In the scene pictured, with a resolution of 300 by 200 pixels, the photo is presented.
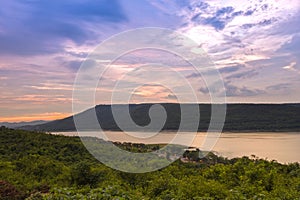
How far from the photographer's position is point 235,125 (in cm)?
6594

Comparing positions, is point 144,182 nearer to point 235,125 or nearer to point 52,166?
point 52,166

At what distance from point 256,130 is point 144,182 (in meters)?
57.8

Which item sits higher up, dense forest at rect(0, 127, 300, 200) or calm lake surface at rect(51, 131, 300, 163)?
dense forest at rect(0, 127, 300, 200)

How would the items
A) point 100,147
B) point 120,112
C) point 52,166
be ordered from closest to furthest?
point 120,112 → point 52,166 → point 100,147

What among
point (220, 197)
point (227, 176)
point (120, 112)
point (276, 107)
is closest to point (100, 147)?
point (120, 112)

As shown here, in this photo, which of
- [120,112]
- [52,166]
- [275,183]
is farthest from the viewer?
[52,166]

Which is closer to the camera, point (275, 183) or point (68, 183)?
point (275, 183)

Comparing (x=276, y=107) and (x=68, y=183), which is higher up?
(x=276, y=107)

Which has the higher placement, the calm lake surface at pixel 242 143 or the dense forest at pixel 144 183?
the dense forest at pixel 144 183

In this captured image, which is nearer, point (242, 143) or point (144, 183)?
point (144, 183)

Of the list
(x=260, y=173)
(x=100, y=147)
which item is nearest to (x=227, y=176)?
(x=260, y=173)

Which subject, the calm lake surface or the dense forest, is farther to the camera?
the calm lake surface

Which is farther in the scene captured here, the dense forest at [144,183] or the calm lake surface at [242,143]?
the calm lake surface at [242,143]

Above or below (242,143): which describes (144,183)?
above
